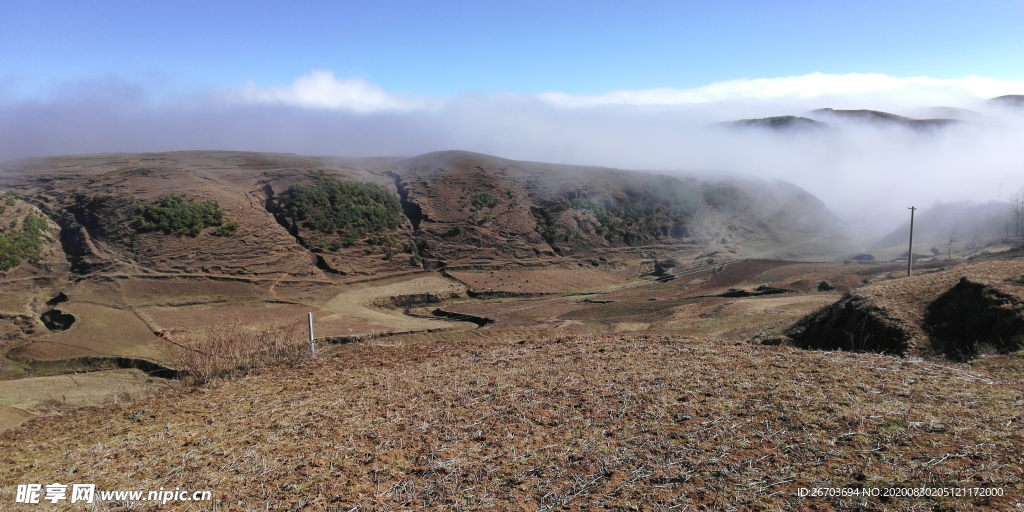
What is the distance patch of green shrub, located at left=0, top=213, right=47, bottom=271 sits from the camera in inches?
1209

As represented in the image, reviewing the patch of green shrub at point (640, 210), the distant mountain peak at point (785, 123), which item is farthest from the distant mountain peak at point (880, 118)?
the patch of green shrub at point (640, 210)

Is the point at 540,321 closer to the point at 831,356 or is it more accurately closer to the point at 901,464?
the point at 831,356

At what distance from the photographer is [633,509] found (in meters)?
4.26

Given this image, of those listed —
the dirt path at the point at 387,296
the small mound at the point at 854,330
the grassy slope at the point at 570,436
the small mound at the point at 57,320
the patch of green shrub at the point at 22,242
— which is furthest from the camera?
the patch of green shrub at the point at 22,242

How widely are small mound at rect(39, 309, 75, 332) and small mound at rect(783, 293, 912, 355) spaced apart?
3001 cm

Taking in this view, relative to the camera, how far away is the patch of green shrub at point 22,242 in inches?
1209

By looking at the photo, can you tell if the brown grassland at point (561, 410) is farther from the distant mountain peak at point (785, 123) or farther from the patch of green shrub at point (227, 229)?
the distant mountain peak at point (785, 123)

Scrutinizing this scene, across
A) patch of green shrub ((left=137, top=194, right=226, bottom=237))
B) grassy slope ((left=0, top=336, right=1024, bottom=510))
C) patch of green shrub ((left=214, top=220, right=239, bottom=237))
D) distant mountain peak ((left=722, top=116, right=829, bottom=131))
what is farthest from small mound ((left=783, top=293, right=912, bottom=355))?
distant mountain peak ((left=722, top=116, right=829, bottom=131))

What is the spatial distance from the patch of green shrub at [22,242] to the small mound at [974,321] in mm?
40888

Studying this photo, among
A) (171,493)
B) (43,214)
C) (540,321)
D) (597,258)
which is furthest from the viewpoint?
(597,258)

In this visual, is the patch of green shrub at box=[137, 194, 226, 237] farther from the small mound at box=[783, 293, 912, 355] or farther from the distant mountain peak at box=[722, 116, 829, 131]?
the distant mountain peak at box=[722, 116, 829, 131]

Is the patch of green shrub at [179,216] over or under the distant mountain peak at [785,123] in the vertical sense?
under

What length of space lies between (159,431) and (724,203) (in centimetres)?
6223

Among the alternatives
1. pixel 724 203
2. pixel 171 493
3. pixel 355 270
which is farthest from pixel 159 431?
pixel 724 203
